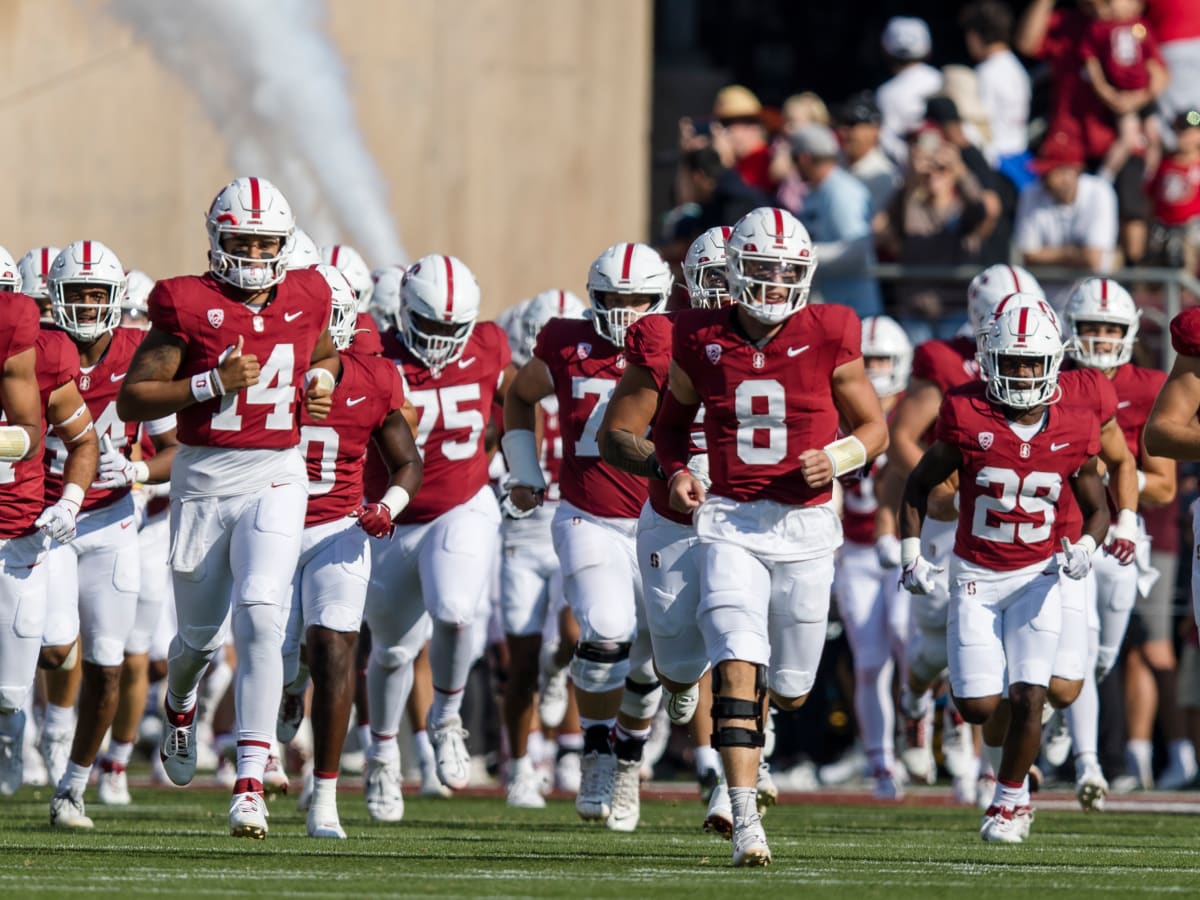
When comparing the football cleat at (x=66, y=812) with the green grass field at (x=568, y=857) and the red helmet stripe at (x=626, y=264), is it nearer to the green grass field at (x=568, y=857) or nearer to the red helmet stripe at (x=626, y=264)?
the green grass field at (x=568, y=857)

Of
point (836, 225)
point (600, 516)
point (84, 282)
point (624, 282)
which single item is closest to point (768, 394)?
point (624, 282)

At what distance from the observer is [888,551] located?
1134 cm

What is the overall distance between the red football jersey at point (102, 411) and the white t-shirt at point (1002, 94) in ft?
22.3

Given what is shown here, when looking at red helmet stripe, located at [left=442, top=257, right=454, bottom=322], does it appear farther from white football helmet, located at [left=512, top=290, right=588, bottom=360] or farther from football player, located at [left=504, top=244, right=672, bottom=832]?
white football helmet, located at [left=512, top=290, right=588, bottom=360]

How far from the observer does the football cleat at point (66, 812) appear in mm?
9078

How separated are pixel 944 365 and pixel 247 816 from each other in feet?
14.1

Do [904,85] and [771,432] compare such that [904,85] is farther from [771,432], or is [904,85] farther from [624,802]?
[771,432]

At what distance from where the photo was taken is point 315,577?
348 inches

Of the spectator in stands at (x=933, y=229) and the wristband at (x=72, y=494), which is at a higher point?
the spectator in stands at (x=933, y=229)

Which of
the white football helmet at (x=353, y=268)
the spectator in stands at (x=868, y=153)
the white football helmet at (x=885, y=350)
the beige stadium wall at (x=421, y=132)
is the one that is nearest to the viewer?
the white football helmet at (x=353, y=268)

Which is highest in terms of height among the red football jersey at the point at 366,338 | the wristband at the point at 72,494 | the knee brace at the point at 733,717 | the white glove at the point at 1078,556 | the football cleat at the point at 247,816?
the red football jersey at the point at 366,338

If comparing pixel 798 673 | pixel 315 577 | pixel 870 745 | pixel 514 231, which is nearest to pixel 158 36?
pixel 514 231

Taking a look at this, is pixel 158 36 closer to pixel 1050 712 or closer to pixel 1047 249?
pixel 1047 249

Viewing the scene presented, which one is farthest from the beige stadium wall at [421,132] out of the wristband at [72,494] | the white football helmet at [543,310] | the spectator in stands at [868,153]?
the wristband at [72,494]
